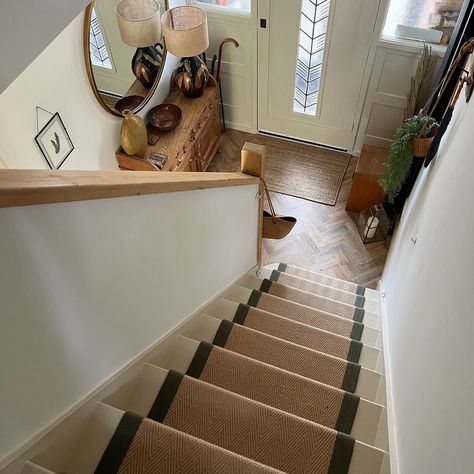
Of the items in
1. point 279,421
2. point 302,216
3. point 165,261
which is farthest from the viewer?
point 302,216

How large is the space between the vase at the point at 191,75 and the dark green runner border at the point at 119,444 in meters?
3.08

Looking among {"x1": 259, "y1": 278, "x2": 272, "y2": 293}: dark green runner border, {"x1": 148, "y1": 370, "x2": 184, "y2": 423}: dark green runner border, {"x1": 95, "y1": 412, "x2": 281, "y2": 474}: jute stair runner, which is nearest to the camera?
{"x1": 95, "y1": 412, "x2": 281, "y2": 474}: jute stair runner

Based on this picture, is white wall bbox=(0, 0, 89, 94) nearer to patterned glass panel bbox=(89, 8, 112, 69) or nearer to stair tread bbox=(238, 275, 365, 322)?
patterned glass panel bbox=(89, 8, 112, 69)

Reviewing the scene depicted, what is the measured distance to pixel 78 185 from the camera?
1.12 metres

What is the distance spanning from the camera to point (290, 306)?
2.62 m

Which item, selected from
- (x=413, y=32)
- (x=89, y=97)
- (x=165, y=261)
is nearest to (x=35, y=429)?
(x=165, y=261)

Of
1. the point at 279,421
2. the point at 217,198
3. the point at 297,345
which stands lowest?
the point at 297,345

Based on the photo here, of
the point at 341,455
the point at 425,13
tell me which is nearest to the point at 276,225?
the point at 341,455

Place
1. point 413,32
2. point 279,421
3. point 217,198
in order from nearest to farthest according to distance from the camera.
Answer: point 279,421, point 217,198, point 413,32

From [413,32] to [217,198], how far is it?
2514mm

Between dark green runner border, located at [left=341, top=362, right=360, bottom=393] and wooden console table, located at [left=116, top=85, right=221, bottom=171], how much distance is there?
6.64ft

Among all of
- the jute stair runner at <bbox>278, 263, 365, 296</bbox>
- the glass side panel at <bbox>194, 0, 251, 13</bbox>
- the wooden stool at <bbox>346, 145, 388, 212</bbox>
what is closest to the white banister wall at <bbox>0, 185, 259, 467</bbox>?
the jute stair runner at <bbox>278, 263, 365, 296</bbox>

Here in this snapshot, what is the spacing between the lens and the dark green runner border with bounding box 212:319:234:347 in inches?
84.5

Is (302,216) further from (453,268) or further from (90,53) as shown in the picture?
(453,268)
